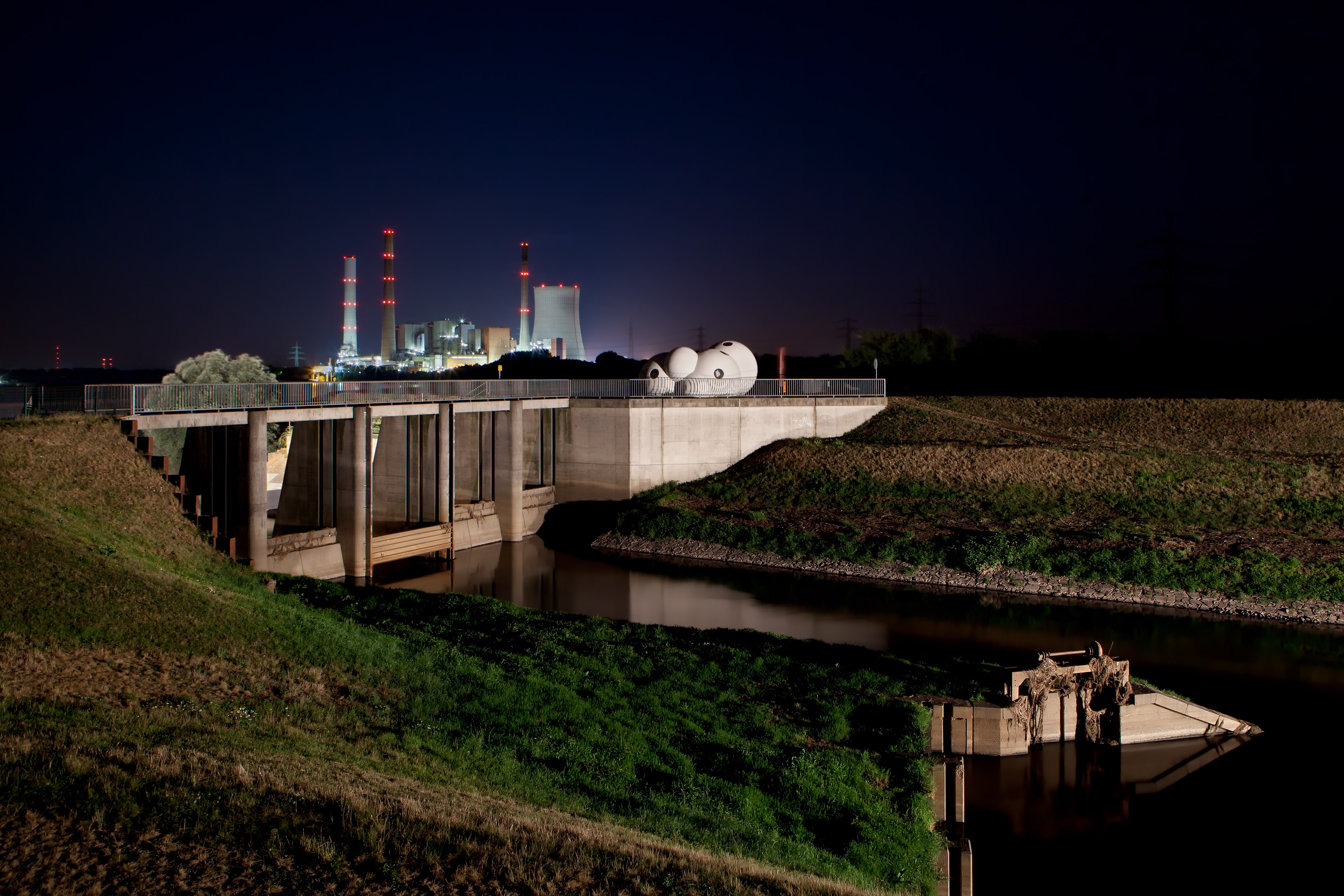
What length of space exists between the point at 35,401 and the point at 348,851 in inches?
998

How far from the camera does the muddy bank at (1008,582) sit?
29.8 meters

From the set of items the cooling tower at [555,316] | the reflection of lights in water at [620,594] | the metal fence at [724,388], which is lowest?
the reflection of lights in water at [620,594]

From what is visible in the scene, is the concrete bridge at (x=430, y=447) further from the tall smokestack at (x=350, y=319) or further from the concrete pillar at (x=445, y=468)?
the tall smokestack at (x=350, y=319)

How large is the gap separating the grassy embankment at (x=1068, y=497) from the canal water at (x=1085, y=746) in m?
2.41

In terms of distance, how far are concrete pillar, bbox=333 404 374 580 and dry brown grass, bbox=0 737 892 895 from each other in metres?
23.2

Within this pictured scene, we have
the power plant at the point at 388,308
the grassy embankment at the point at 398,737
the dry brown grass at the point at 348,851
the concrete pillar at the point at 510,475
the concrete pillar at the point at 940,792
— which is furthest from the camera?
the power plant at the point at 388,308

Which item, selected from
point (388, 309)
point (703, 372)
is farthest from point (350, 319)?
point (703, 372)

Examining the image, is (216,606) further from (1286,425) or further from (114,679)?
(1286,425)

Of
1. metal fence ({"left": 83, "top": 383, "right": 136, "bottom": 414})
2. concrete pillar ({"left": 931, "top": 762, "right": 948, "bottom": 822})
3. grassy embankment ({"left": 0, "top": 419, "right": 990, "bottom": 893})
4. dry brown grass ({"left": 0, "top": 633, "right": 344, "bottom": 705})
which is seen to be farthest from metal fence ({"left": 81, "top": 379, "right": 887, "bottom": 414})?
concrete pillar ({"left": 931, "top": 762, "right": 948, "bottom": 822})

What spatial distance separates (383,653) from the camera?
1795cm

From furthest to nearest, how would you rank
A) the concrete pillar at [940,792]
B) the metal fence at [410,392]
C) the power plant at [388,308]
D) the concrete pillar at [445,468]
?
the power plant at [388,308]
the concrete pillar at [445,468]
the metal fence at [410,392]
the concrete pillar at [940,792]

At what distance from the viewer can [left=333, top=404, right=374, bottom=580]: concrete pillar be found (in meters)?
33.5

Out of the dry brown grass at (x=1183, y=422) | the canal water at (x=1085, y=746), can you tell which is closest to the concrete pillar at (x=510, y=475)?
the canal water at (x=1085, y=746)

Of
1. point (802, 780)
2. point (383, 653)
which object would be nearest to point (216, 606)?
point (383, 653)
